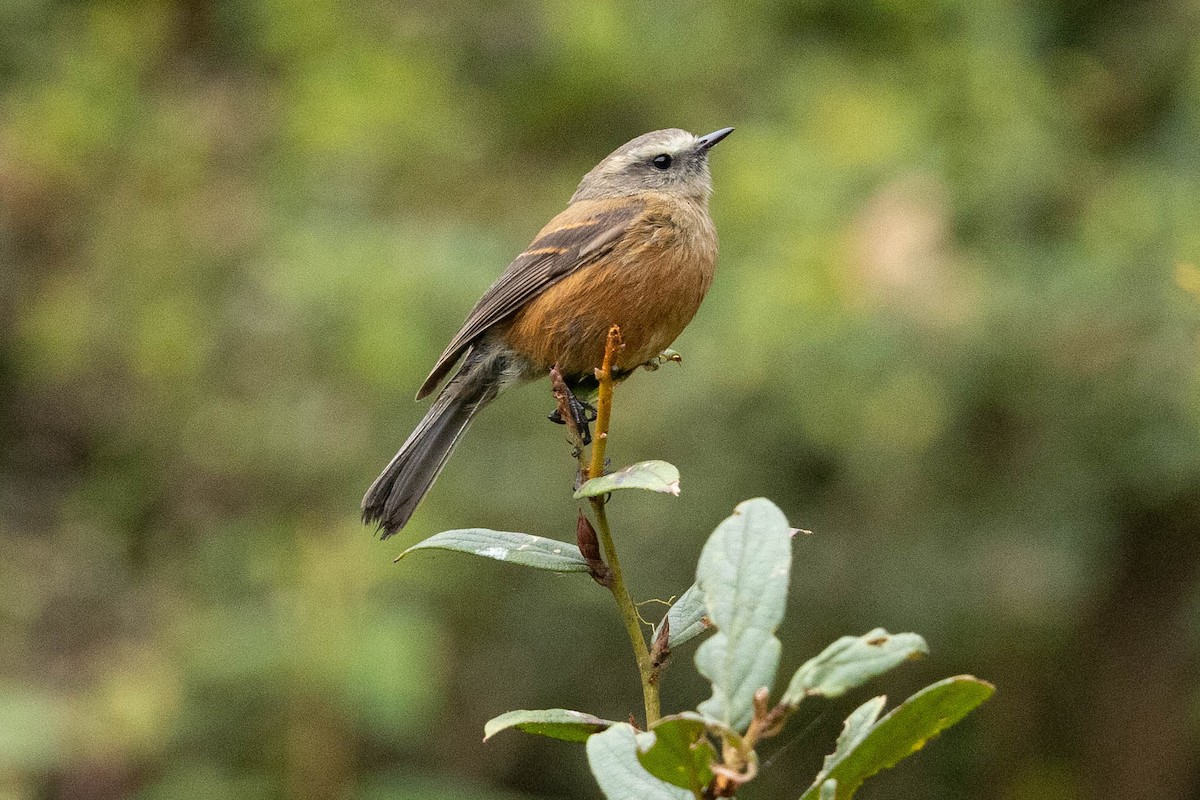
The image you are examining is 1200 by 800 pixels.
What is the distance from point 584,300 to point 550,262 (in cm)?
33

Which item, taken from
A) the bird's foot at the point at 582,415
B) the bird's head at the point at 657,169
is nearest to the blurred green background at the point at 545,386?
the bird's head at the point at 657,169

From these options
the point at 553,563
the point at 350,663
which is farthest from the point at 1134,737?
the point at 553,563

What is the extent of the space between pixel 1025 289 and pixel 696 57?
2183mm

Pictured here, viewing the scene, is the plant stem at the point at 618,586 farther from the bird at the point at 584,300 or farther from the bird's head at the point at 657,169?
the bird's head at the point at 657,169

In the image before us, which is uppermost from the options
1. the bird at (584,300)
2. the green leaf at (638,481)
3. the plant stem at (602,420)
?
the bird at (584,300)

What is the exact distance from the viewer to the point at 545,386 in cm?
534

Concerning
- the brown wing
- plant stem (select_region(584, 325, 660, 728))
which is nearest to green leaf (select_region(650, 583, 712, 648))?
plant stem (select_region(584, 325, 660, 728))

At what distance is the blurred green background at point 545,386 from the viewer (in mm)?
5242

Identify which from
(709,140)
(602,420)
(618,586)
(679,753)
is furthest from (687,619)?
(709,140)

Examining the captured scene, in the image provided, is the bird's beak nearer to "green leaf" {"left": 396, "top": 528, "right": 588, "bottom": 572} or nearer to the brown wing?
the brown wing

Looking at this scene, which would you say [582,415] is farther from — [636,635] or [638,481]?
[636,635]

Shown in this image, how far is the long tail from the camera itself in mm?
3121

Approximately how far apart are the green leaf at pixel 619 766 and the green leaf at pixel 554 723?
86 millimetres

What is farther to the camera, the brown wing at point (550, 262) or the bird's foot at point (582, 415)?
the brown wing at point (550, 262)
